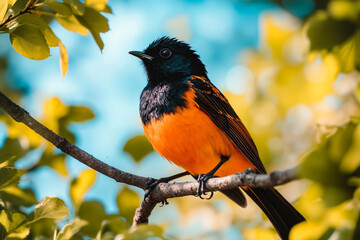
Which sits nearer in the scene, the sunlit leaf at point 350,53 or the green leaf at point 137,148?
the sunlit leaf at point 350,53

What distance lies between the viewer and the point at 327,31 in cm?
135

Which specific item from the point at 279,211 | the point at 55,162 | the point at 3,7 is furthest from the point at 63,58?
the point at 279,211

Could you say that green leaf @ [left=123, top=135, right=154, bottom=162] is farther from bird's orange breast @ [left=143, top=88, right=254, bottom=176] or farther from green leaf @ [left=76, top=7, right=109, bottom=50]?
green leaf @ [left=76, top=7, right=109, bottom=50]

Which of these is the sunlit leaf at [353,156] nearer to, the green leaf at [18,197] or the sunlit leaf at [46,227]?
the sunlit leaf at [46,227]

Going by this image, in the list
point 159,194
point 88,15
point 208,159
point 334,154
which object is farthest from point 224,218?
point 334,154

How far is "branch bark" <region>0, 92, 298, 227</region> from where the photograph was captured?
189cm

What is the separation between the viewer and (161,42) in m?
5.39

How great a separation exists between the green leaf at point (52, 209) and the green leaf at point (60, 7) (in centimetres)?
92

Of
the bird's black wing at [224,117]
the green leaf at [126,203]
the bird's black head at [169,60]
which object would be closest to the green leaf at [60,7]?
the green leaf at [126,203]

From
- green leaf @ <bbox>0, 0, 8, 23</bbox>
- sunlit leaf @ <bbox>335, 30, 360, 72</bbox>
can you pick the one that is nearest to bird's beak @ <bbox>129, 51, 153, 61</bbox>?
green leaf @ <bbox>0, 0, 8, 23</bbox>

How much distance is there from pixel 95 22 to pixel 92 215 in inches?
48.8

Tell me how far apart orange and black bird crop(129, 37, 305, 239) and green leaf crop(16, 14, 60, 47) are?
1898 millimetres

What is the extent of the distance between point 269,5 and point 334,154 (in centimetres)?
419

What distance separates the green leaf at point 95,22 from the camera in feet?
6.91
